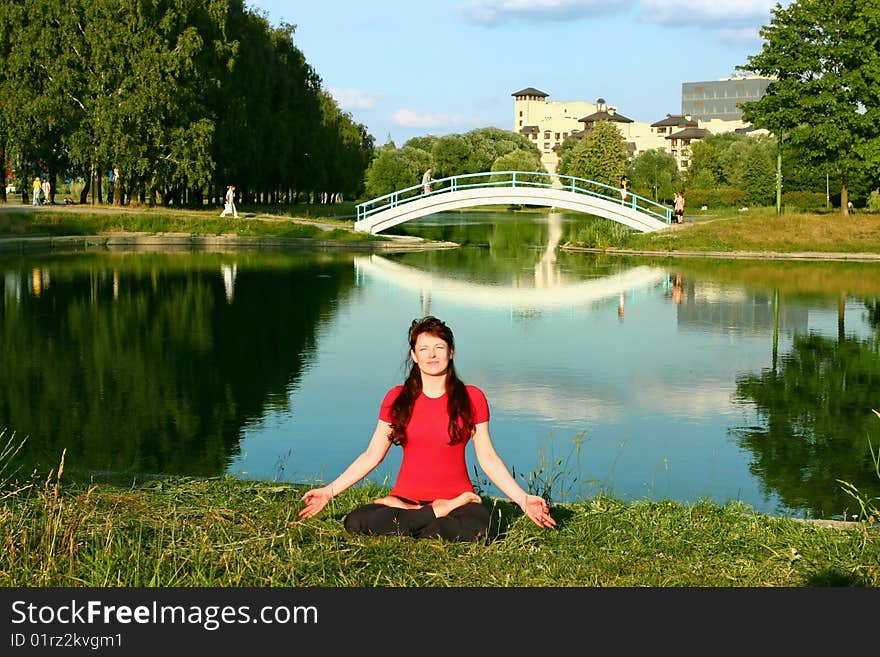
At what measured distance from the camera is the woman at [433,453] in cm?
539

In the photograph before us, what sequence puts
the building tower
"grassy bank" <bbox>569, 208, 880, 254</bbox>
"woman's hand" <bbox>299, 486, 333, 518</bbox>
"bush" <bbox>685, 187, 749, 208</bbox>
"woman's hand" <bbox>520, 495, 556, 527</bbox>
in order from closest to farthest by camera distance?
"woman's hand" <bbox>520, 495, 556, 527</bbox>
"woman's hand" <bbox>299, 486, 333, 518</bbox>
"grassy bank" <bbox>569, 208, 880, 254</bbox>
"bush" <bbox>685, 187, 749, 208</bbox>
the building tower

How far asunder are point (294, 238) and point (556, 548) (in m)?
31.3

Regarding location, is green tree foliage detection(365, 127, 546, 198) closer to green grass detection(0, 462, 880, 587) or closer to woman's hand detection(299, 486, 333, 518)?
green grass detection(0, 462, 880, 587)

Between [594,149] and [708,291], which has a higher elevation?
[594,149]

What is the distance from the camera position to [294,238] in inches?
1419

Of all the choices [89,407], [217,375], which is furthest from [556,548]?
[217,375]

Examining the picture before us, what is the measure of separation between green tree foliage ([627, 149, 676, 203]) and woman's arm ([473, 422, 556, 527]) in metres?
73.5

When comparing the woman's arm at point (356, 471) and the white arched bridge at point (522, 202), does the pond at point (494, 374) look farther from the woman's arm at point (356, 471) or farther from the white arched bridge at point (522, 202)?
the white arched bridge at point (522, 202)

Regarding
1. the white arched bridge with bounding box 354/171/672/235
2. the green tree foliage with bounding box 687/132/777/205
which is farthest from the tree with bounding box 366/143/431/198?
the white arched bridge with bounding box 354/171/672/235

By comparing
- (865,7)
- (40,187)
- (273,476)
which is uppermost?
(865,7)

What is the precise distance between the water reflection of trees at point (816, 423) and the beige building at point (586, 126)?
137487 mm

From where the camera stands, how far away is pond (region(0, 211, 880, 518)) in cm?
879

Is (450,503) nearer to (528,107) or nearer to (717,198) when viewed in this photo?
(717,198)

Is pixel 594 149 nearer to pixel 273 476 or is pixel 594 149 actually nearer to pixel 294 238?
pixel 294 238
